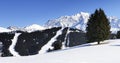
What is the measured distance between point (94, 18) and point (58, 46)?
24092 millimetres

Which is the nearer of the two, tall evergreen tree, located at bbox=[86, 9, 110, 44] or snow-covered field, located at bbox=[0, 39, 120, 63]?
snow-covered field, located at bbox=[0, 39, 120, 63]

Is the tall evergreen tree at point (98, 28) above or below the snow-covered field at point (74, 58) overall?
above

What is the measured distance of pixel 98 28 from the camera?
74.1m

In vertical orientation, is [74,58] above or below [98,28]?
below

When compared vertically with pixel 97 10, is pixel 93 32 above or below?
below

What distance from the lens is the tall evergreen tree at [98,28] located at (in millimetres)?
74375

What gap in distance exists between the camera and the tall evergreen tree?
74375 mm

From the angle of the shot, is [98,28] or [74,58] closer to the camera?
[74,58]

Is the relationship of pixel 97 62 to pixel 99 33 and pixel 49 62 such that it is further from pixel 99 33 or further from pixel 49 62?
pixel 99 33

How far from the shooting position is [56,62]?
35.1 m

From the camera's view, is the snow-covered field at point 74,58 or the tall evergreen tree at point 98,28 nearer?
the snow-covered field at point 74,58

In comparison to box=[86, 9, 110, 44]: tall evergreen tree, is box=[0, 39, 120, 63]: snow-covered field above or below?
below

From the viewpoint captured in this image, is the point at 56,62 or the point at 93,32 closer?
the point at 56,62

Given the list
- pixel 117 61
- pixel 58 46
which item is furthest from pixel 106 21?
pixel 117 61
